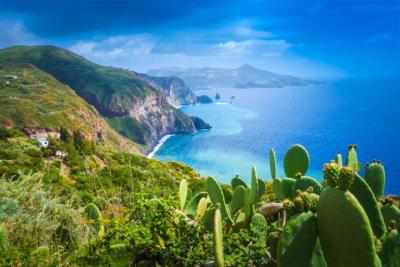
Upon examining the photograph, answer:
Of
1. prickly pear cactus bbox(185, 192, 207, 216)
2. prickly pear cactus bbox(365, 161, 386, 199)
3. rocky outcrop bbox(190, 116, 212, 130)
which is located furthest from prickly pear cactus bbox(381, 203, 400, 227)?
rocky outcrop bbox(190, 116, 212, 130)

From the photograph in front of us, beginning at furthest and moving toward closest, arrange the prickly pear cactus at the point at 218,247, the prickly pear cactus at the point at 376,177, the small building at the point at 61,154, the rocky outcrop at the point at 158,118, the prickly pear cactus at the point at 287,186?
the rocky outcrop at the point at 158,118 < the small building at the point at 61,154 < the prickly pear cactus at the point at 287,186 < the prickly pear cactus at the point at 376,177 < the prickly pear cactus at the point at 218,247

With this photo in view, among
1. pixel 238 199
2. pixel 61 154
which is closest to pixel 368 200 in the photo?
pixel 238 199

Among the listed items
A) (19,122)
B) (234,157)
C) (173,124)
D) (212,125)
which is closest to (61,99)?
(19,122)

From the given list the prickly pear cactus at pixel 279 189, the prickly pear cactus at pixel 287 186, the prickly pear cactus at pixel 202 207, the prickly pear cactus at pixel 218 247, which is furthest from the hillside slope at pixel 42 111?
the prickly pear cactus at pixel 218 247

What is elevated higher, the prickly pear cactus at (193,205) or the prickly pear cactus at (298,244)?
the prickly pear cactus at (298,244)

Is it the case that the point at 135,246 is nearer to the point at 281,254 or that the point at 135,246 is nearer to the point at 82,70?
the point at 281,254

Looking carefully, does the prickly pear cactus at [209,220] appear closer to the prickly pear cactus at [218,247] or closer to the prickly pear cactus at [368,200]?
the prickly pear cactus at [218,247]
